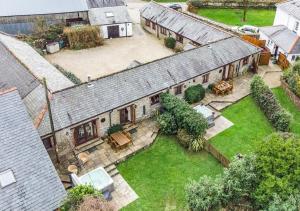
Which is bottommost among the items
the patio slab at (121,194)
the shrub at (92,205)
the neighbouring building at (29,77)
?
the patio slab at (121,194)

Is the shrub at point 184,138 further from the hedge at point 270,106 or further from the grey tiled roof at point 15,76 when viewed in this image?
the grey tiled roof at point 15,76

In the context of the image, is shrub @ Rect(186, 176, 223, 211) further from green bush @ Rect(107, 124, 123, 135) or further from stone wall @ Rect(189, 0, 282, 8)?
stone wall @ Rect(189, 0, 282, 8)

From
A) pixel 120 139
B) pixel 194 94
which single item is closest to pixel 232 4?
pixel 194 94

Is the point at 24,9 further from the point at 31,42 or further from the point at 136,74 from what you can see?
the point at 136,74

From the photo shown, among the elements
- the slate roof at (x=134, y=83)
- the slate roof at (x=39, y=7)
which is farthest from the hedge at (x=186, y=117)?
the slate roof at (x=39, y=7)

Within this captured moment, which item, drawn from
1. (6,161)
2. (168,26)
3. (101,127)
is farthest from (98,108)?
(168,26)

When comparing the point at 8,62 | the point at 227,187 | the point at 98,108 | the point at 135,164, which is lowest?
the point at 135,164

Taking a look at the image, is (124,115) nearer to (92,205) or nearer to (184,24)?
(92,205)
